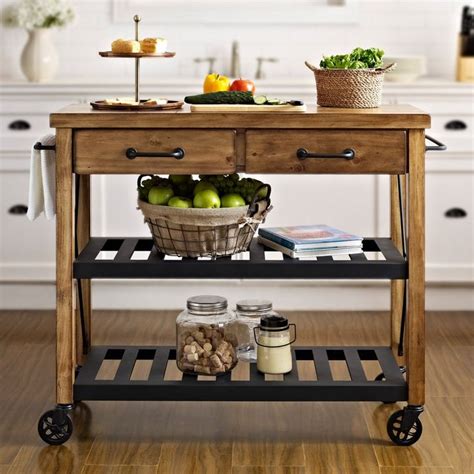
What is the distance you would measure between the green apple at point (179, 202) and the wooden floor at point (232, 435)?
0.69 meters

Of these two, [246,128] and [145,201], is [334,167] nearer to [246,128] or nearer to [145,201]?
[246,128]

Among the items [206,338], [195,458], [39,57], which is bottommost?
[195,458]

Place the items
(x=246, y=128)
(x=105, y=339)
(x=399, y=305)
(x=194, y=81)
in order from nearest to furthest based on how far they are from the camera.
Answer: (x=246, y=128) → (x=399, y=305) → (x=105, y=339) → (x=194, y=81)

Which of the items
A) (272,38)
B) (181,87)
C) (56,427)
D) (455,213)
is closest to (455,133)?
(455,213)

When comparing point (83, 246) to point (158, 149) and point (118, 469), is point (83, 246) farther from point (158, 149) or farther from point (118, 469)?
point (118, 469)

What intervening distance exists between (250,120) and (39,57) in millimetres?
2133

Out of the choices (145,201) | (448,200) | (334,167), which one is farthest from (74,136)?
(448,200)

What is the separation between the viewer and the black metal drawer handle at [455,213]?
4652mm

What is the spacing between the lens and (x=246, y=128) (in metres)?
2.96

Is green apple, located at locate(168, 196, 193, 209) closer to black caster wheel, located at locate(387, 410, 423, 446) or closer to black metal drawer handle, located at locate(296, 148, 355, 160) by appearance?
black metal drawer handle, located at locate(296, 148, 355, 160)

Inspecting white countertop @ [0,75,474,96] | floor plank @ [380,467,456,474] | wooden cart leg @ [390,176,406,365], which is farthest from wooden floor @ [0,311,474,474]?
white countertop @ [0,75,474,96]

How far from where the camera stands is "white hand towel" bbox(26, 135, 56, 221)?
3064mm

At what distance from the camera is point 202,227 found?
303 centimetres

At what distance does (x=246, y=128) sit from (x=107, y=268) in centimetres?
56
